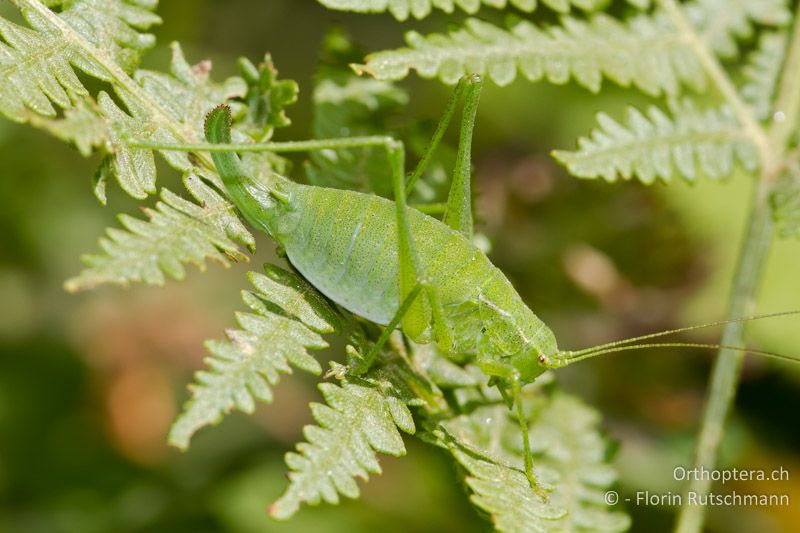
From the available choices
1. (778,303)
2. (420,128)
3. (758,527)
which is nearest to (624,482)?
(758,527)

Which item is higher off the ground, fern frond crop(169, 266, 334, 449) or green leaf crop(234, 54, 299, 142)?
green leaf crop(234, 54, 299, 142)

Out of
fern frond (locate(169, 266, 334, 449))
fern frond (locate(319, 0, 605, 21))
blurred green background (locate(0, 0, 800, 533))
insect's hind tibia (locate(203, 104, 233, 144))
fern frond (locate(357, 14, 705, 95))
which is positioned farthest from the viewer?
blurred green background (locate(0, 0, 800, 533))

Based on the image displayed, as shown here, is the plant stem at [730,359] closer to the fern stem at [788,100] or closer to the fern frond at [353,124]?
the fern stem at [788,100]

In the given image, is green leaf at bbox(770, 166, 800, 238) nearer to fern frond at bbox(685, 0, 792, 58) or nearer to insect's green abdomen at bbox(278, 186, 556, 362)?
fern frond at bbox(685, 0, 792, 58)

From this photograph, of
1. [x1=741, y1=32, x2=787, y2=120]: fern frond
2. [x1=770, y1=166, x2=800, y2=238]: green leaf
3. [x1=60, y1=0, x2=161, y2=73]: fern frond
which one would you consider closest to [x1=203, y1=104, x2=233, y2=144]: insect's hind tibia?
[x1=60, y1=0, x2=161, y2=73]: fern frond

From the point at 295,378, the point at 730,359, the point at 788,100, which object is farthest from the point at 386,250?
the point at 295,378

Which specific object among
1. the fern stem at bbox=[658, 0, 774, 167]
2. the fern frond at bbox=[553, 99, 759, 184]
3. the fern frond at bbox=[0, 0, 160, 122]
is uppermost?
the fern stem at bbox=[658, 0, 774, 167]

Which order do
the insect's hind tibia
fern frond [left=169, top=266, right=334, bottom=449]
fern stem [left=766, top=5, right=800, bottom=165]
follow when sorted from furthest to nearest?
fern stem [left=766, top=5, right=800, bottom=165] → the insect's hind tibia → fern frond [left=169, top=266, right=334, bottom=449]

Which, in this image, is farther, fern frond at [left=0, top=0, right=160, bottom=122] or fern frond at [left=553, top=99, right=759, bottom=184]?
fern frond at [left=553, top=99, right=759, bottom=184]
